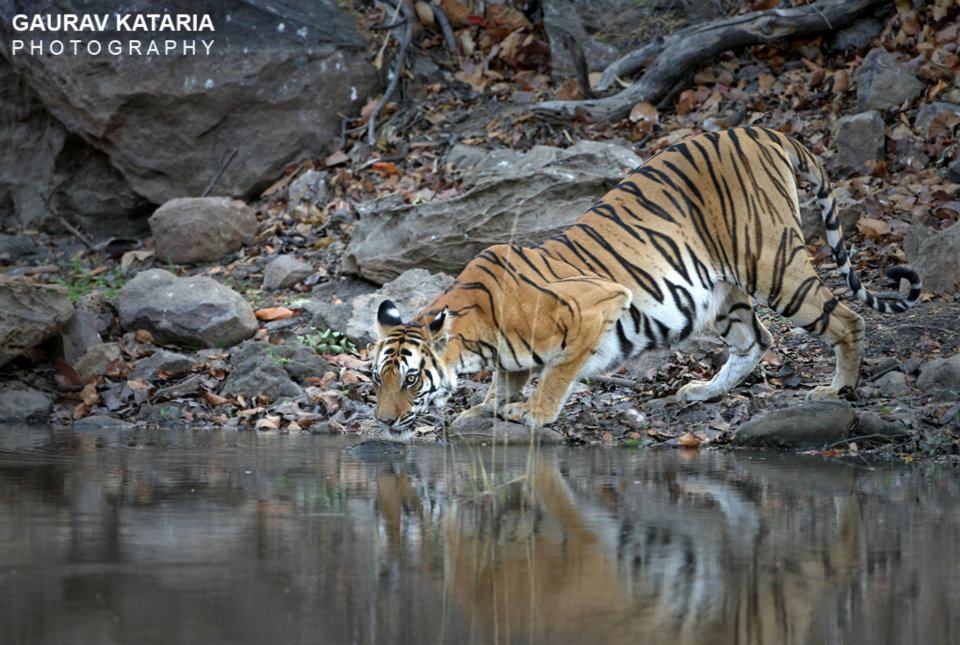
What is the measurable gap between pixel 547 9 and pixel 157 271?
6.27 metres

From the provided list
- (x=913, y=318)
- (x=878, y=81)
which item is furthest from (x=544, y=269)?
(x=878, y=81)

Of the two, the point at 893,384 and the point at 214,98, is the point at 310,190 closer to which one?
the point at 214,98

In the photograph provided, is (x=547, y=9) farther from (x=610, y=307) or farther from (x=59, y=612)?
(x=59, y=612)

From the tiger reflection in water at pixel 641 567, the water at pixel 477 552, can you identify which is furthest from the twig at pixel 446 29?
the tiger reflection in water at pixel 641 567

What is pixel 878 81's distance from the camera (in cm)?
1182

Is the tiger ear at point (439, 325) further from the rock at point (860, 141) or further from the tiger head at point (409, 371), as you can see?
the rock at point (860, 141)

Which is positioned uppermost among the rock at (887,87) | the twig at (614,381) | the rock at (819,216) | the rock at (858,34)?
the rock at (858,34)

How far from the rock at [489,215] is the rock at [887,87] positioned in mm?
2952

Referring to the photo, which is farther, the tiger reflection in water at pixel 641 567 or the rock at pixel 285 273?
the rock at pixel 285 273

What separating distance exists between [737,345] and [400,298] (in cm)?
310

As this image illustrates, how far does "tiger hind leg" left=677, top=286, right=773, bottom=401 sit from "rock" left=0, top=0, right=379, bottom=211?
7.36 metres

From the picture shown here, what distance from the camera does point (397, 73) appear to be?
14234 mm

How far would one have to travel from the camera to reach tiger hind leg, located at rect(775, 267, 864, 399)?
290 inches

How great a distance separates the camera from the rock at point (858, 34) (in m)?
12.8
